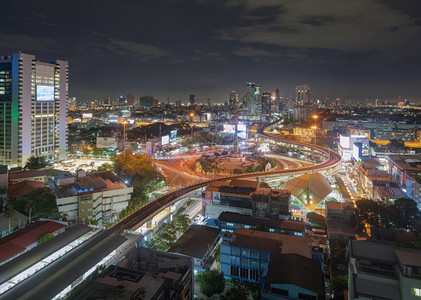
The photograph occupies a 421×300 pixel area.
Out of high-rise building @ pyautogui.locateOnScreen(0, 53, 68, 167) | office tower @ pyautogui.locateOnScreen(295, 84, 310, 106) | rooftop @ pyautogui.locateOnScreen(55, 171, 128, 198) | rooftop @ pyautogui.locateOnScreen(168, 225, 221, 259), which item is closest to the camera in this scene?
rooftop @ pyautogui.locateOnScreen(168, 225, 221, 259)

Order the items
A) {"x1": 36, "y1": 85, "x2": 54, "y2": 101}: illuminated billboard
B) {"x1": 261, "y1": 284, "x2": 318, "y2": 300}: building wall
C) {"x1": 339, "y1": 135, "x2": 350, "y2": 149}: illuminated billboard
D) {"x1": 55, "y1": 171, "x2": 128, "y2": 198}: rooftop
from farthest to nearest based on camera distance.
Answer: {"x1": 339, "y1": 135, "x2": 350, "y2": 149}: illuminated billboard, {"x1": 36, "y1": 85, "x2": 54, "y2": 101}: illuminated billboard, {"x1": 55, "y1": 171, "x2": 128, "y2": 198}: rooftop, {"x1": 261, "y1": 284, "x2": 318, "y2": 300}: building wall

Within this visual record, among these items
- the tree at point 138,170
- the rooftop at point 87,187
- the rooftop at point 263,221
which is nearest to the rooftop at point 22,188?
the rooftop at point 87,187

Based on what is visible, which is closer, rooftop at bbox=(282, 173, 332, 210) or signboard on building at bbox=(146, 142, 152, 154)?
rooftop at bbox=(282, 173, 332, 210)

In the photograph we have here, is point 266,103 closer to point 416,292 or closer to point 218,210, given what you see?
point 218,210

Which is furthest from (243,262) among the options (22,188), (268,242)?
(22,188)

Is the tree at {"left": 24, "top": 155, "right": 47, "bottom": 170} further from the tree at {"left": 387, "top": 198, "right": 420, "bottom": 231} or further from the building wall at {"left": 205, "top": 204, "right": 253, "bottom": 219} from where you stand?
the tree at {"left": 387, "top": 198, "right": 420, "bottom": 231}

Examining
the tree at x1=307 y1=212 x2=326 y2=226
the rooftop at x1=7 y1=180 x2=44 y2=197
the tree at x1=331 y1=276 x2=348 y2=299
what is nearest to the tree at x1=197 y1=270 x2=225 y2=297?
the tree at x1=331 y1=276 x2=348 y2=299

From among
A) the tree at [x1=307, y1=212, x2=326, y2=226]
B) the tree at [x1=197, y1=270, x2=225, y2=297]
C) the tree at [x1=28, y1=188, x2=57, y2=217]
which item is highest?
the tree at [x1=28, y1=188, x2=57, y2=217]
